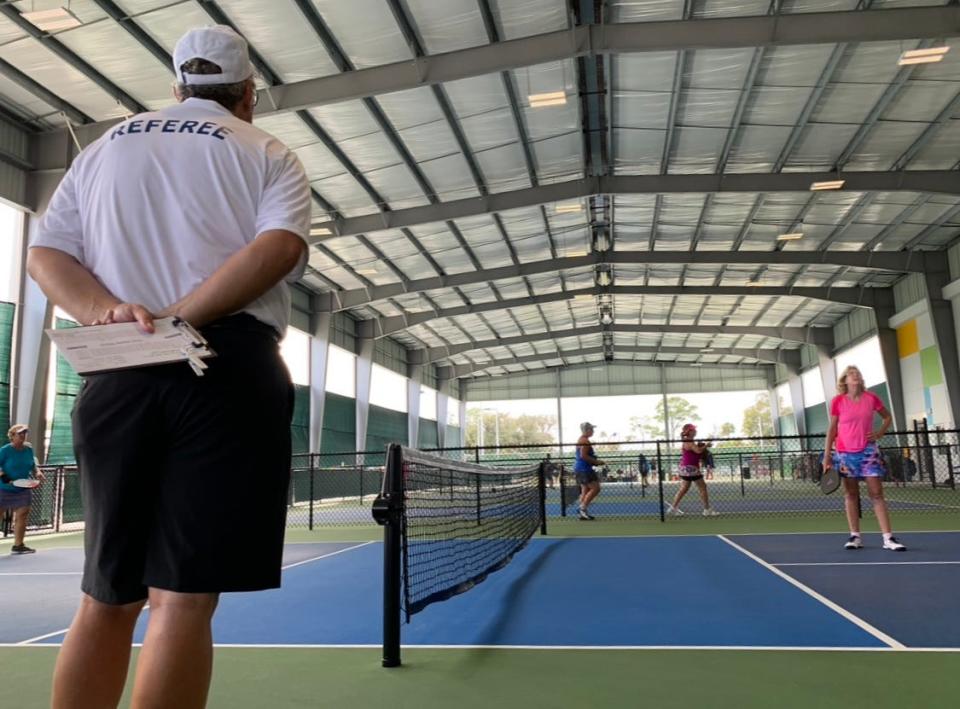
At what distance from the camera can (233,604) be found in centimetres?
510

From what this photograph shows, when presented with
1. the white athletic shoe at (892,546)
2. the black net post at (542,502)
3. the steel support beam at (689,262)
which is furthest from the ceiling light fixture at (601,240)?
the white athletic shoe at (892,546)

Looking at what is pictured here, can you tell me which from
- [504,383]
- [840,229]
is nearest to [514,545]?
[840,229]

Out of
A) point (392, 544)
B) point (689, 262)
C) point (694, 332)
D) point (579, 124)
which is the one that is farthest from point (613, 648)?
point (694, 332)

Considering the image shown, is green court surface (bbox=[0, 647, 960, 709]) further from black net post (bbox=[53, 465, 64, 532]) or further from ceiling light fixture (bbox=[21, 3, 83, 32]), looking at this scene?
black net post (bbox=[53, 465, 64, 532])

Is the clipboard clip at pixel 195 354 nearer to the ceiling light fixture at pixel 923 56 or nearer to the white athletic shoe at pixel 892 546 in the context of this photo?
the white athletic shoe at pixel 892 546

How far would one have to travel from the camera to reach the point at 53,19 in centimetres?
1025

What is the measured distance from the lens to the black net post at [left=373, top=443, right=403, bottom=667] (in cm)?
337

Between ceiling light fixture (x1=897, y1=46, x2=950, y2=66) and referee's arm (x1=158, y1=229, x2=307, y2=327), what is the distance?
1401 centimetres

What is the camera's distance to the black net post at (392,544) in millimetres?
3367

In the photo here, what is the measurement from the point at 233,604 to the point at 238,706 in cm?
241

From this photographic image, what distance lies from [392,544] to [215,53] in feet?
7.60

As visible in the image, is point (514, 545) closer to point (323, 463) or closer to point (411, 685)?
point (411, 685)

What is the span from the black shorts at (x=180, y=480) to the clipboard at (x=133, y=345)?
0.12 feet

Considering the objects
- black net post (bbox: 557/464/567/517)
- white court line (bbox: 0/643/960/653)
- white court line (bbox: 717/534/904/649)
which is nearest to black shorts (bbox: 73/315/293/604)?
white court line (bbox: 0/643/960/653)
